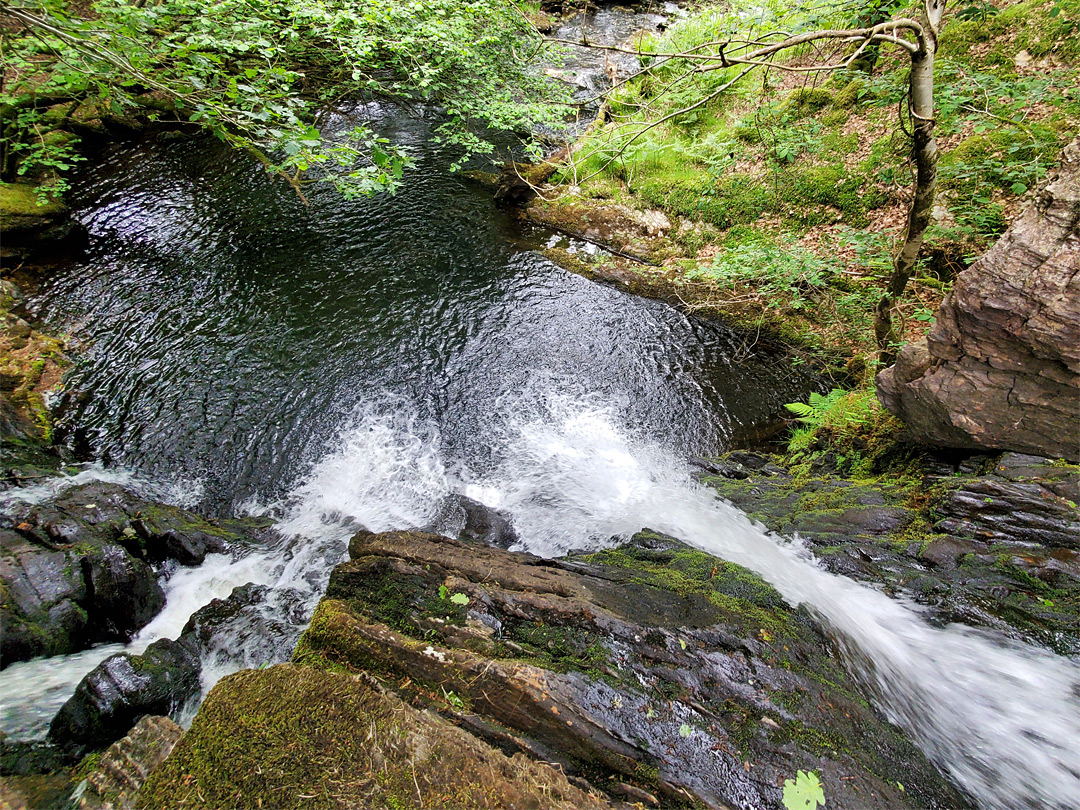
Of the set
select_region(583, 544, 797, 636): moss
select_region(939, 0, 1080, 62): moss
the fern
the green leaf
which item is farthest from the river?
select_region(939, 0, 1080, 62): moss

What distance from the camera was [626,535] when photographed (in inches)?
212

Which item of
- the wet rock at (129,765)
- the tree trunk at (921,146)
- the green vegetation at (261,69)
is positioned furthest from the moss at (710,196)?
the wet rock at (129,765)

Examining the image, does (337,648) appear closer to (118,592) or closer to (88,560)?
(118,592)

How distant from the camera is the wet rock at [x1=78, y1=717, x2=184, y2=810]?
5.93 feet

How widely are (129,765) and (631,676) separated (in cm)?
234

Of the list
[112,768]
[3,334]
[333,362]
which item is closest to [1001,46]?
[333,362]

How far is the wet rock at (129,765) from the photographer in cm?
181

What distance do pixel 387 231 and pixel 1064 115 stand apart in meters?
12.2

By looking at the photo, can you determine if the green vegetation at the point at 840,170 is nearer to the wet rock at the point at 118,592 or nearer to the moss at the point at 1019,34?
the moss at the point at 1019,34

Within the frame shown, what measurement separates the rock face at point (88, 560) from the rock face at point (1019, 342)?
7.74 m

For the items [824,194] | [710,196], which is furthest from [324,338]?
[824,194]

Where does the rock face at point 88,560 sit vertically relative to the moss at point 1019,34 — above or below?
below

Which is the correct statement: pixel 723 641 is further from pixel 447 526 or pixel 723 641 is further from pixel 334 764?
pixel 447 526

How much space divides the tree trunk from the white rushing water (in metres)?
3.35
